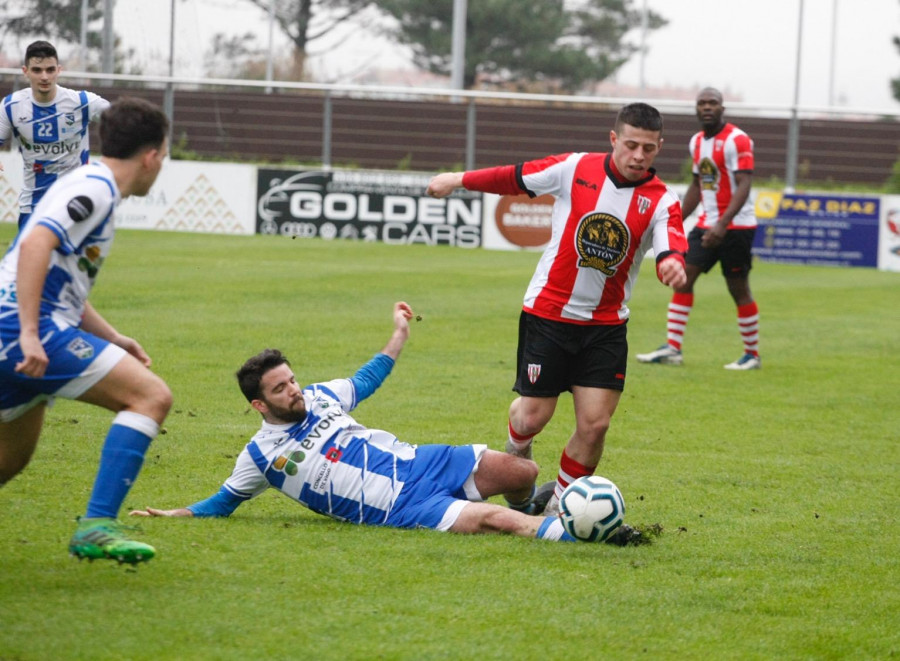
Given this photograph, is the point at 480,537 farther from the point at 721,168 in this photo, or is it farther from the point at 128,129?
the point at 721,168

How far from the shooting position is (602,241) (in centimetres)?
626

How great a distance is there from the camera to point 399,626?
4363mm

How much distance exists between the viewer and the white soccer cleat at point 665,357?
12.0m

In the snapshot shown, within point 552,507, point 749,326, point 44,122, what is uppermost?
point 44,122

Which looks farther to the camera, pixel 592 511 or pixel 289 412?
pixel 289 412

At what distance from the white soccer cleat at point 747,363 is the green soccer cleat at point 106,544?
832 centimetres

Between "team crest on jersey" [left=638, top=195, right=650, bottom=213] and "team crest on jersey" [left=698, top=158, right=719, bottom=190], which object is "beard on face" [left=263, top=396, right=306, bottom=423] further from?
"team crest on jersey" [left=698, top=158, right=719, bottom=190]

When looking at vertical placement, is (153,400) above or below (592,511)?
above

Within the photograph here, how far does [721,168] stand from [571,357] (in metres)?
6.25

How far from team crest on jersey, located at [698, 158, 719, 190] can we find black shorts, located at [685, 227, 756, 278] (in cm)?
44

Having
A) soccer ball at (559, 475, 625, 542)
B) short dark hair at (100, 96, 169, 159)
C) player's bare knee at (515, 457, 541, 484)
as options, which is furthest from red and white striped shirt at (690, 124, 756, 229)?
short dark hair at (100, 96, 169, 159)

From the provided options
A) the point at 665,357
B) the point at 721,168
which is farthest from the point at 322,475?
the point at 721,168

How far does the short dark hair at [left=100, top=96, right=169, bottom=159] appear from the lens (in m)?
4.68

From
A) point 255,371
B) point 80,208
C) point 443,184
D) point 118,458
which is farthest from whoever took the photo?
point 443,184
